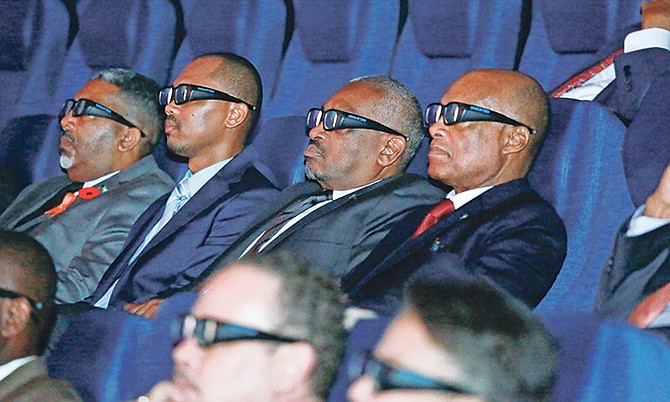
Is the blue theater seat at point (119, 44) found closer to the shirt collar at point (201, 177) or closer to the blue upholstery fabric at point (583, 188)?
the shirt collar at point (201, 177)

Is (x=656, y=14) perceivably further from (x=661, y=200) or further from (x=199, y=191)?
(x=199, y=191)

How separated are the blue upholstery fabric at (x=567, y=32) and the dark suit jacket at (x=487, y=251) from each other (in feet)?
1.41

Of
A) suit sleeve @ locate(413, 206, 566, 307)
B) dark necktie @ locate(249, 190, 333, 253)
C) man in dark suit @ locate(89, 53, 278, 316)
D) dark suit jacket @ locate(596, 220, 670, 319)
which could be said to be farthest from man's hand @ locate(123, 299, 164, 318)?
dark suit jacket @ locate(596, 220, 670, 319)

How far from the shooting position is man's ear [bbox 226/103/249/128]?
6.13 ft

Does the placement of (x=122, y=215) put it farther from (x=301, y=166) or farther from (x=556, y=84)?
(x=556, y=84)

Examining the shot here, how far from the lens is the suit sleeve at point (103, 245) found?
1.71 metres

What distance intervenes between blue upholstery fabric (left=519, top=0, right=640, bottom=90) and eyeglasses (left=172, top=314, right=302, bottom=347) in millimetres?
1024

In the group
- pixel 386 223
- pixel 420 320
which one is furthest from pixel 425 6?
pixel 420 320

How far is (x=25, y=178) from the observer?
2.17 metres

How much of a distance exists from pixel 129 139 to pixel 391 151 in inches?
21.7

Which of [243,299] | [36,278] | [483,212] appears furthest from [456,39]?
[243,299]

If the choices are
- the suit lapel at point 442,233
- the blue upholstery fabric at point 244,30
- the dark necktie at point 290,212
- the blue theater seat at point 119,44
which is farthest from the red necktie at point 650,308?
the blue theater seat at point 119,44

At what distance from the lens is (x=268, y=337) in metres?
0.83

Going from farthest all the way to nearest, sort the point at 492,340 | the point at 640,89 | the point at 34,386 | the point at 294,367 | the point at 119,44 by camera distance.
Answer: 1. the point at 119,44
2. the point at 640,89
3. the point at 34,386
4. the point at 294,367
5. the point at 492,340
